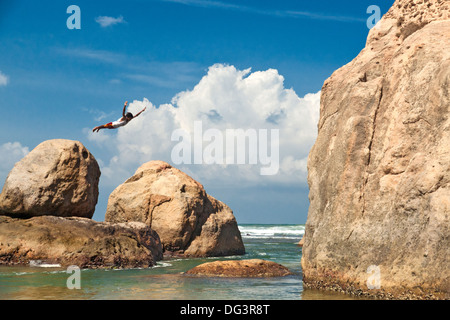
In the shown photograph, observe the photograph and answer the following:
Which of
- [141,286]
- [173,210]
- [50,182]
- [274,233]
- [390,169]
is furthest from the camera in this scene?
[274,233]

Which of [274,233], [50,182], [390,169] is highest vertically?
[50,182]

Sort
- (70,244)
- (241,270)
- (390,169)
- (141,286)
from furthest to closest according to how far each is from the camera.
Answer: (70,244) → (241,270) → (141,286) → (390,169)

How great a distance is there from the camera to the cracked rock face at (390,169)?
28.3ft

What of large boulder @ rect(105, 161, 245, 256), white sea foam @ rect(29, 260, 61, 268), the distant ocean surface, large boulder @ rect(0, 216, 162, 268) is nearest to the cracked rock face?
the distant ocean surface

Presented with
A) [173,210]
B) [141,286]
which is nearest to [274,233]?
[173,210]

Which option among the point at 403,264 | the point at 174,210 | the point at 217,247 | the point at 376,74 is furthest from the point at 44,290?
the point at 217,247

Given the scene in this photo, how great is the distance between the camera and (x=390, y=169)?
9.63m

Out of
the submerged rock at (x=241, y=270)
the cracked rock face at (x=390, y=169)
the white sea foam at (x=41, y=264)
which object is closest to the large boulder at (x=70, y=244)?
the white sea foam at (x=41, y=264)

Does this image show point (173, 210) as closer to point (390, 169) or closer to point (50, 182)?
point (50, 182)

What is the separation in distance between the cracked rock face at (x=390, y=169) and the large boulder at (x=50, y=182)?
9.19 meters

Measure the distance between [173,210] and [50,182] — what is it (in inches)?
230

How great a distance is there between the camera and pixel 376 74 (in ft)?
36.3

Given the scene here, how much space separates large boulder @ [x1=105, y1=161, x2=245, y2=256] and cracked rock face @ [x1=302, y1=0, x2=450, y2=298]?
1064 centimetres

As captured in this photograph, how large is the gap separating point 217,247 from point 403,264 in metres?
14.5
